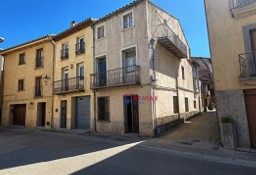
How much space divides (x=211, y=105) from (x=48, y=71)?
81.3ft

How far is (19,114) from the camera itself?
18.4 meters

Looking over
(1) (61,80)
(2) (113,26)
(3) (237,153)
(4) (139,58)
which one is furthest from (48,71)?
(3) (237,153)

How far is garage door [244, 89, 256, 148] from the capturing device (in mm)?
7227

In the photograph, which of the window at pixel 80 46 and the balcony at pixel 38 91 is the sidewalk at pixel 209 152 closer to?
the window at pixel 80 46

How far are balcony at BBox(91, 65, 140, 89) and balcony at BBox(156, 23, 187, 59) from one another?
10.0 feet

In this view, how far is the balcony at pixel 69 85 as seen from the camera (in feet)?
44.9

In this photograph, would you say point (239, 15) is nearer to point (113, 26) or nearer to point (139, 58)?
point (139, 58)

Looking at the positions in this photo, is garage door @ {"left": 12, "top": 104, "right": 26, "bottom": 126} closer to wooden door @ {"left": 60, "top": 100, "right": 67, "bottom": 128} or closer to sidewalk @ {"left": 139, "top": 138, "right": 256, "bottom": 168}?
wooden door @ {"left": 60, "top": 100, "right": 67, "bottom": 128}

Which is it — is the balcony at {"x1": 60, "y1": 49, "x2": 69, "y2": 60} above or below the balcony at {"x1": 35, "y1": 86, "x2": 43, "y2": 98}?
above

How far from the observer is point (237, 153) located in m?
6.61

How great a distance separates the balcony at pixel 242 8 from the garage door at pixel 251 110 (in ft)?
11.0

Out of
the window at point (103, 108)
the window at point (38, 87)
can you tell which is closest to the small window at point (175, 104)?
the window at point (103, 108)

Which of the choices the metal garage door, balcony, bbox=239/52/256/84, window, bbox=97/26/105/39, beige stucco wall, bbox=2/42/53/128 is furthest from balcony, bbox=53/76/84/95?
balcony, bbox=239/52/256/84

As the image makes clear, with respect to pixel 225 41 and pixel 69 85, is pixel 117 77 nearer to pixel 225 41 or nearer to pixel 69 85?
pixel 69 85
